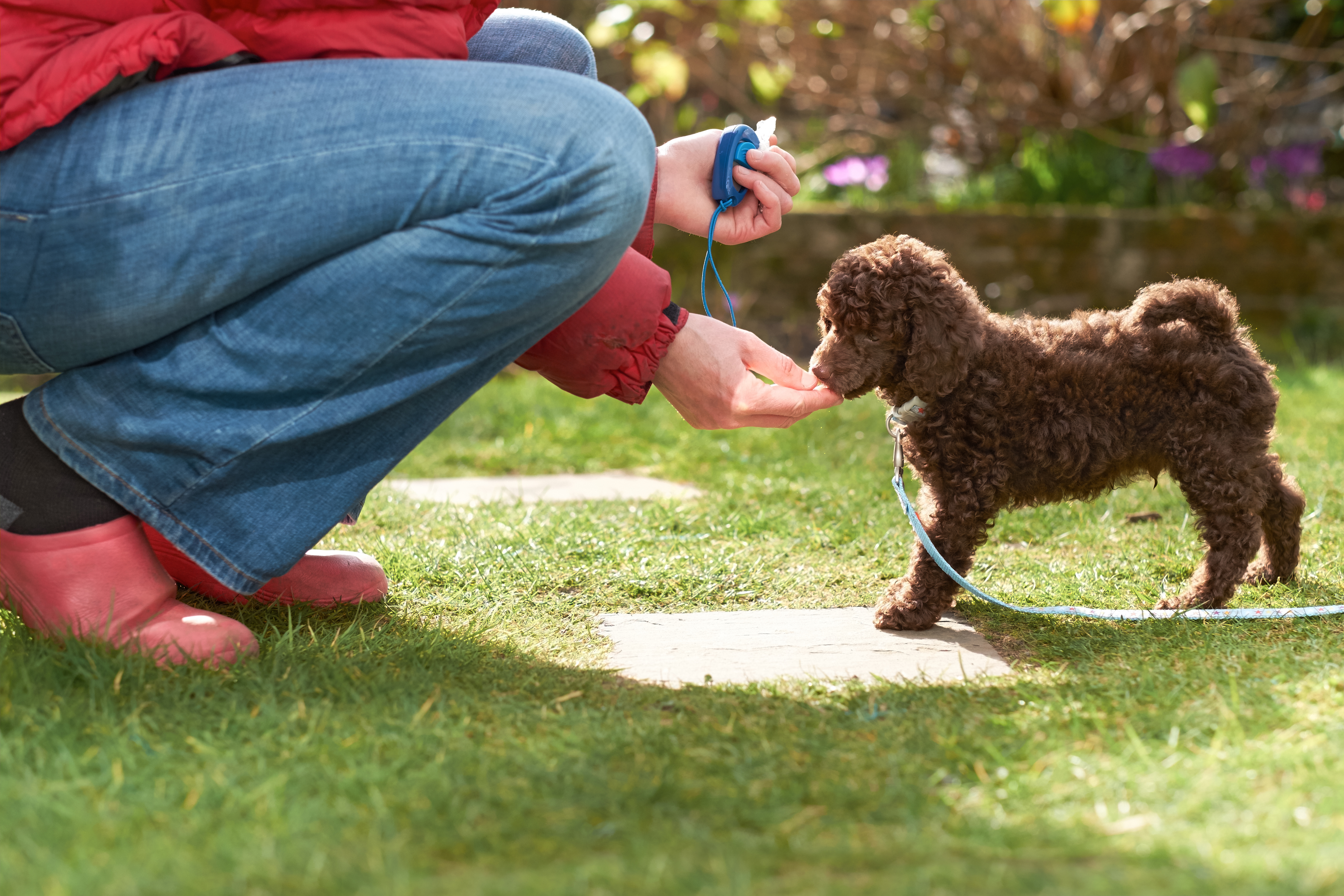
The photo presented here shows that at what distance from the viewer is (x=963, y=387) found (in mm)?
2602

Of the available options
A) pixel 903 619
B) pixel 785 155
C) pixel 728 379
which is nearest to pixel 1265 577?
pixel 903 619

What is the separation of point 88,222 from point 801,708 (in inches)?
56.8

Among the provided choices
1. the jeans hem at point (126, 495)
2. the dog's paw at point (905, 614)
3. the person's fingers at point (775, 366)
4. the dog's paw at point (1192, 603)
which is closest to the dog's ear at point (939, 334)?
the person's fingers at point (775, 366)

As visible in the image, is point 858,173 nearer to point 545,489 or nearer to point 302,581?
point 545,489

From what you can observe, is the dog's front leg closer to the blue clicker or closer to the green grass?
the green grass

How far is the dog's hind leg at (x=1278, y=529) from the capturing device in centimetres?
265

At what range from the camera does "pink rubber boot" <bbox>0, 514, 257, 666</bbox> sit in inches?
81.0

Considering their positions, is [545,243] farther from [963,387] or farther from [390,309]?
[963,387]

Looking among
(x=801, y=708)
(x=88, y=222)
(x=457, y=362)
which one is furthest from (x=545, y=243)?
(x=801, y=708)

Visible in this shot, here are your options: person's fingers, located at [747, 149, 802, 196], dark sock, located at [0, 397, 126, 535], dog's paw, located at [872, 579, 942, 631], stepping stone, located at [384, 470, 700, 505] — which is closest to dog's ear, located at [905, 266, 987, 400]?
person's fingers, located at [747, 149, 802, 196]

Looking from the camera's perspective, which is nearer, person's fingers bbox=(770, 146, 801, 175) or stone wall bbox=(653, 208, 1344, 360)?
person's fingers bbox=(770, 146, 801, 175)

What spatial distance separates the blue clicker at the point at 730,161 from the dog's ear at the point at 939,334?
16.9 inches

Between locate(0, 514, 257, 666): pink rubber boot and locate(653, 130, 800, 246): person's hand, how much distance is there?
123cm

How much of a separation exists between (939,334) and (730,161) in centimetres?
58
